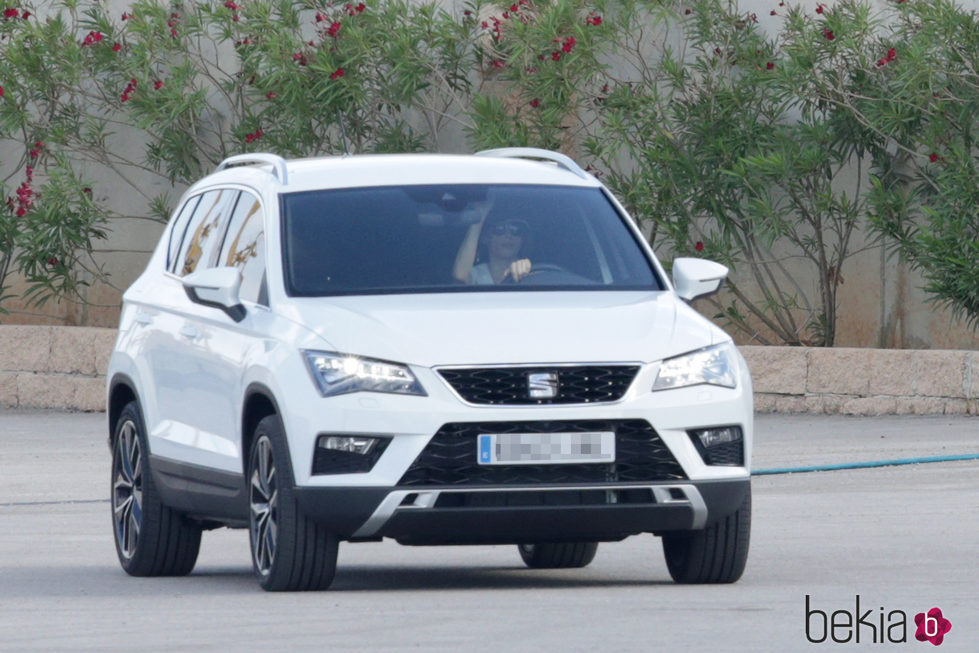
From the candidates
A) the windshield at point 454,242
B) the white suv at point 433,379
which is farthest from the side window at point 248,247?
the windshield at point 454,242

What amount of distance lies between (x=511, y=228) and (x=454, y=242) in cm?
25

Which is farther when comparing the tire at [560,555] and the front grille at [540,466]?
the tire at [560,555]

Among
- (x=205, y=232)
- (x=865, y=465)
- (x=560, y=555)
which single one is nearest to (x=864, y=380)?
(x=865, y=465)

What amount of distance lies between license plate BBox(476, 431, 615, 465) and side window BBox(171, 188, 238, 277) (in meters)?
2.13

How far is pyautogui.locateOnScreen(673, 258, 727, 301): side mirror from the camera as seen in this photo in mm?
9375

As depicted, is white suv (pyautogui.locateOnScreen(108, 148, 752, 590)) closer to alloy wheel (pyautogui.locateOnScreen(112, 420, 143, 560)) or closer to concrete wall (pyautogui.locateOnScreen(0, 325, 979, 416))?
alloy wheel (pyautogui.locateOnScreen(112, 420, 143, 560))

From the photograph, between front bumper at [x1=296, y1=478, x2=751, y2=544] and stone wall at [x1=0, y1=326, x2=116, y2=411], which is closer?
front bumper at [x1=296, y1=478, x2=751, y2=544]

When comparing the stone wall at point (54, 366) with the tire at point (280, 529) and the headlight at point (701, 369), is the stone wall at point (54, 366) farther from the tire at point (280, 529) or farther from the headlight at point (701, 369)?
the headlight at point (701, 369)

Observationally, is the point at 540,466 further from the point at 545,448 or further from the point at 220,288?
the point at 220,288

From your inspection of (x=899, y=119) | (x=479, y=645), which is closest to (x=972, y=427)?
(x=899, y=119)

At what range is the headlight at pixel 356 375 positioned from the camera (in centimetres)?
839

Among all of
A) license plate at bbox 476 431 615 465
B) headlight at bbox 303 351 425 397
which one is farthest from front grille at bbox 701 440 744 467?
headlight at bbox 303 351 425 397

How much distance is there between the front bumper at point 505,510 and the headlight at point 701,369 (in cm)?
36

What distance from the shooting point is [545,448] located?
8414 mm
